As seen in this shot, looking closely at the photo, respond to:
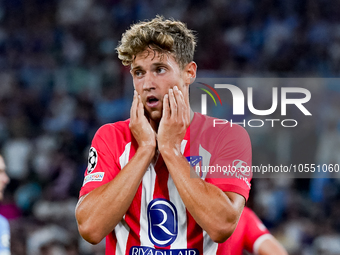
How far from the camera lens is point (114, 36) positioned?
8812 mm

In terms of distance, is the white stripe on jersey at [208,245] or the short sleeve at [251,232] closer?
the white stripe on jersey at [208,245]

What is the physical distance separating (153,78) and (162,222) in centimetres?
85

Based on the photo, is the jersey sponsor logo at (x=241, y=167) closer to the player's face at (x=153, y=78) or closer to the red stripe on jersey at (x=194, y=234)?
the red stripe on jersey at (x=194, y=234)

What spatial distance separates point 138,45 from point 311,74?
19.6 feet

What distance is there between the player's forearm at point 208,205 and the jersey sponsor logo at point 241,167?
264mm

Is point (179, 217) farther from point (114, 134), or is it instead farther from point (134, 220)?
point (114, 134)

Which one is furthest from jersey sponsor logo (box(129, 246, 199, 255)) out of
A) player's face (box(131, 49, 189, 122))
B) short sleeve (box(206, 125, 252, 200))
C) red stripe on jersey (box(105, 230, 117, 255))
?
player's face (box(131, 49, 189, 122))

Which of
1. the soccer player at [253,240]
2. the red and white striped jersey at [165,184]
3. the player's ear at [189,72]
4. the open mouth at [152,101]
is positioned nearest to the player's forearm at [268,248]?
the soccer player at [253,240]

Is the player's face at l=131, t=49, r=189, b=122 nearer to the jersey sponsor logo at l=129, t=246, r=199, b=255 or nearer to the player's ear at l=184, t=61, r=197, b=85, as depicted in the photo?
the player's ear at l=184, t=61, r=197, b=85

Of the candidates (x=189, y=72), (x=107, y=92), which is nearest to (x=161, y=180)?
(x=189, y=72)

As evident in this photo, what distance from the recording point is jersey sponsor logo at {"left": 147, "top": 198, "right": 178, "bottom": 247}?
2.39 meters

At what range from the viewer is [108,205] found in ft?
7.32

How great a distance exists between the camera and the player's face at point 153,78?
2557mm

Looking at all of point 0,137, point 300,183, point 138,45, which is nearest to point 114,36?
point 0,137
